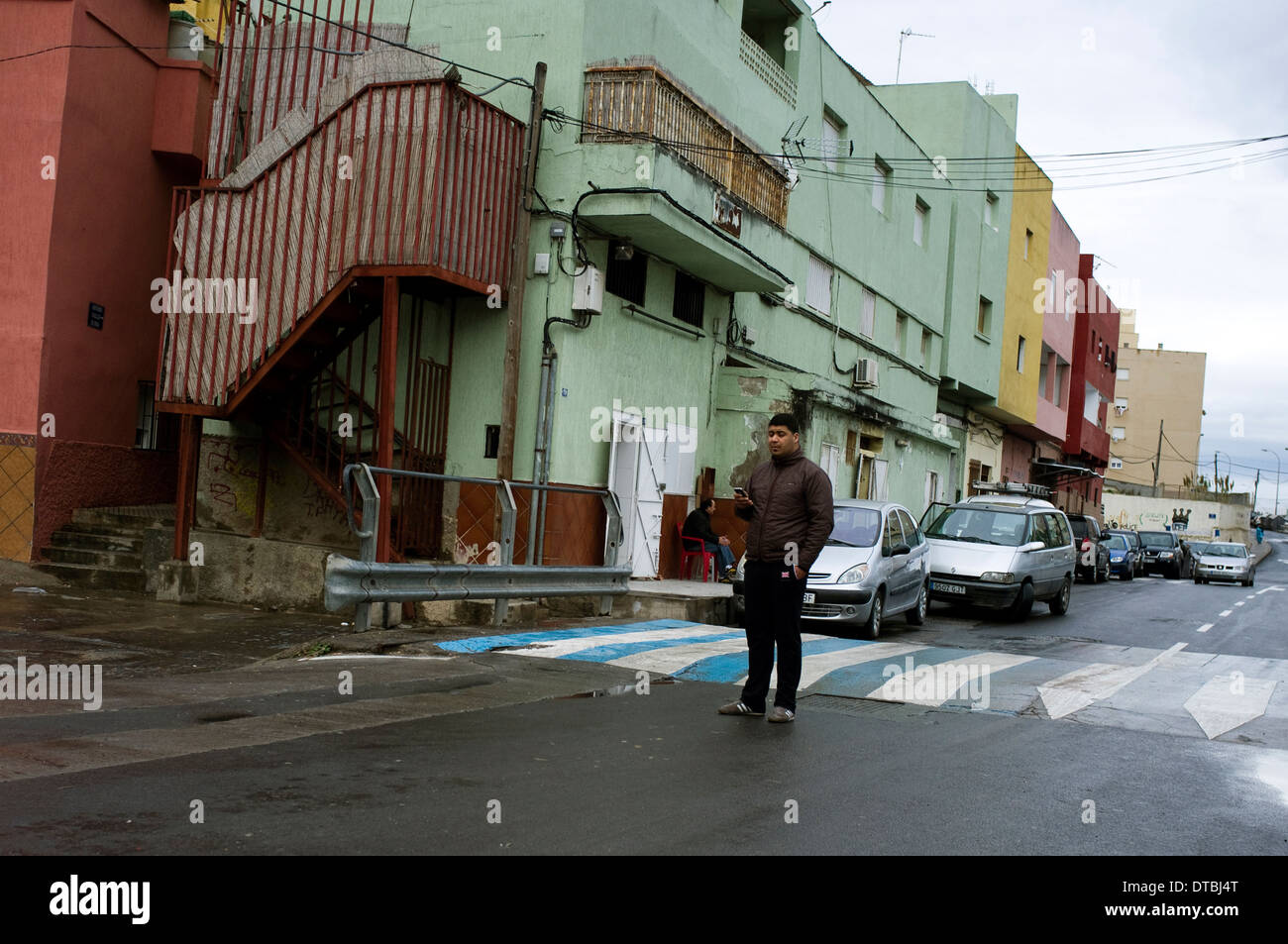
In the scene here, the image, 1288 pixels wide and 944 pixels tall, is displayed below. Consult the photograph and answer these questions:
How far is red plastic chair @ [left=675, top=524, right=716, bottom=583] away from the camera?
17.5 m

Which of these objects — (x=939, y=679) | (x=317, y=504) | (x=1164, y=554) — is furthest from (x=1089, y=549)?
(x=939, y=679)

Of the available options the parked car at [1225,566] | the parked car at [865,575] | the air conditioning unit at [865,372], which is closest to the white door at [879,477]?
the air conditioning unit at [865,372]

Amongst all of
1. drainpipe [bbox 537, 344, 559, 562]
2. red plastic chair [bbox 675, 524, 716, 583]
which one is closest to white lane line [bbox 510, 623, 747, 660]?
drainpipe [bbox 537, 344, 559, 562]

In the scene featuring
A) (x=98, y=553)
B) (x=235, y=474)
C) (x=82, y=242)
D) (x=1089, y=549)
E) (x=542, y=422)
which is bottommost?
(x=98, y=553)

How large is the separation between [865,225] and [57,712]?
21.8 m

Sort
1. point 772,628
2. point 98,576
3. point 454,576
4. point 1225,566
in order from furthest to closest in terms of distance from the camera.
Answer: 1. point 1225,566
2. point 98,576
3. point 454,576
4. point 772,628

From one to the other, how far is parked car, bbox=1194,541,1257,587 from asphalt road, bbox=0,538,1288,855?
29.1m

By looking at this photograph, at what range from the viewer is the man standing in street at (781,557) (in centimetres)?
762

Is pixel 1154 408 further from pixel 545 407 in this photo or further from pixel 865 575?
pixel 545 407

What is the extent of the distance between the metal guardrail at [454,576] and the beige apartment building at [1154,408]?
85835mm

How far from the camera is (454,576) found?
10867 mm

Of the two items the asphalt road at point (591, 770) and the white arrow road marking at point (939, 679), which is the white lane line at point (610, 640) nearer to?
the asphalt road at point (591, 770)

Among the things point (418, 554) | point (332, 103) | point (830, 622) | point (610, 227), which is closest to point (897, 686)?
point (830, 622)

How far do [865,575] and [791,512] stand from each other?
6899 mm
